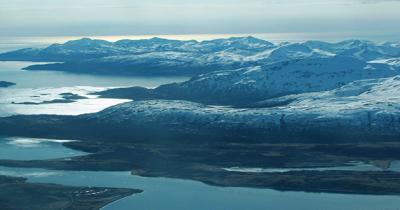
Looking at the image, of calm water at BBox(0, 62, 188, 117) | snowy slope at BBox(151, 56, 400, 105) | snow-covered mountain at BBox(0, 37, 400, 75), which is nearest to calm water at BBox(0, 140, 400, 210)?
calm water at BBox(0, 62, 188, 117)

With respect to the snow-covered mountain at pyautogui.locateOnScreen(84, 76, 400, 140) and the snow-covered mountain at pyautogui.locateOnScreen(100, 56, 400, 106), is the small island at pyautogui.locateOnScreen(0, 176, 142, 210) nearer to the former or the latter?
the snow-covered mountain at pyautogui.locateOnScreen(84, 76, 400, 140)

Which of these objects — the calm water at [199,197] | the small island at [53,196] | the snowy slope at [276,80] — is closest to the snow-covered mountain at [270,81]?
the snowy slope at [276,80]

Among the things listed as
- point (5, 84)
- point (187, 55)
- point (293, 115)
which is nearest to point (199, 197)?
point (293, 115)

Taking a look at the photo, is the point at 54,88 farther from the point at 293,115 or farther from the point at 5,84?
the point at 293,115

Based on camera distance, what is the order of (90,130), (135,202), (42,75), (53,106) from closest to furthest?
(135,202) → (90,130) → (53,106) → (42,75)

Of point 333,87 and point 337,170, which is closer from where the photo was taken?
point 337,170

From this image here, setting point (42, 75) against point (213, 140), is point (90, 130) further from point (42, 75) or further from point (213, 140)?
point (42, 75)

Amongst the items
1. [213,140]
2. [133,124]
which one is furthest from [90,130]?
[213,140]
